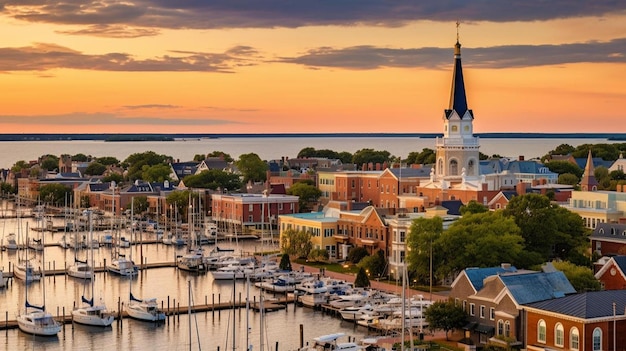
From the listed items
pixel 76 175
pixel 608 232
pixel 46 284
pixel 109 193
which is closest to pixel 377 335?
pixel 608 232

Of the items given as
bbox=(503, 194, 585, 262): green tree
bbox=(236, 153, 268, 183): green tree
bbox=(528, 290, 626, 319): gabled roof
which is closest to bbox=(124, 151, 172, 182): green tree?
bbox=(236, 153, 268, 183): green tree

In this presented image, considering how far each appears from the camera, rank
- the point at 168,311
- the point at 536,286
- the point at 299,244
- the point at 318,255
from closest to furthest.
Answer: the point at 536,286 → the point at 168,311 → the point at 318,255 → the point at 299,244

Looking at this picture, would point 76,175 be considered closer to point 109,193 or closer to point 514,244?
point 109,193

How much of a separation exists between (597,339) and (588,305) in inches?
58.2

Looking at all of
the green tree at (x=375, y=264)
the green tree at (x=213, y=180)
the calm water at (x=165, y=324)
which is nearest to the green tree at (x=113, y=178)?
the green tree at (x=213, y=180)

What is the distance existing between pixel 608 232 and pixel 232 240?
4147cm

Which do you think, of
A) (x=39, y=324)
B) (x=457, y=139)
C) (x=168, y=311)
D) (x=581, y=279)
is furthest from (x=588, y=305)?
(x=457, y=139)

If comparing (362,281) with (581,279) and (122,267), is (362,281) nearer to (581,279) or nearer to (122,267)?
(581,279)

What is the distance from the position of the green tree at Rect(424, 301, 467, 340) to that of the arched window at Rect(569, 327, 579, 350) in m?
7.58

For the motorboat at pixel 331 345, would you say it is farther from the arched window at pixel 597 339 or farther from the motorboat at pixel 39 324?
the motorboat at pixel 39 324

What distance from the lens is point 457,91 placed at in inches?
3629

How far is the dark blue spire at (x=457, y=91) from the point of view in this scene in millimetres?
91438

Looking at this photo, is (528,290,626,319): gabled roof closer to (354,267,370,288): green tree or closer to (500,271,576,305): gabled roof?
(500,271,576,305): gabled roof

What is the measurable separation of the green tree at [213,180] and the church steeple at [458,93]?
43777mm
